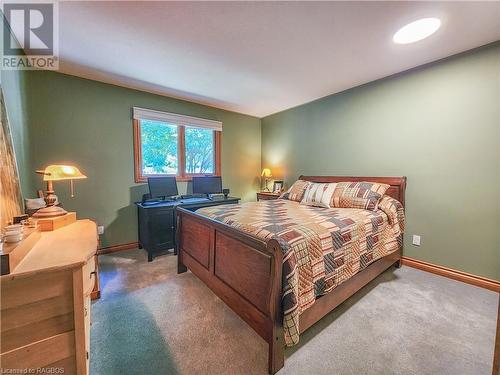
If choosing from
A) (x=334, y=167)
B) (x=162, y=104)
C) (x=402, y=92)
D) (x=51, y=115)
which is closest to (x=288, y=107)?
(x=334, y=167)

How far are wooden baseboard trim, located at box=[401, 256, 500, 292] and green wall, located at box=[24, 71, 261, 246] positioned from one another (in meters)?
3.81

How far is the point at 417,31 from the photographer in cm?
184

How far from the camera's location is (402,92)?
2.58 metres

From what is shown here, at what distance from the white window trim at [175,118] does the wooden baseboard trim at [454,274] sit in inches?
141

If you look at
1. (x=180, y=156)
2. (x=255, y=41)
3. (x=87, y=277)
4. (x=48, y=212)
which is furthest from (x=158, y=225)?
(x=255, y=41)

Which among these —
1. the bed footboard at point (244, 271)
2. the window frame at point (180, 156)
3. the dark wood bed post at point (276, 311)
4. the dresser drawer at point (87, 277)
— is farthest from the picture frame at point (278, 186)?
the dresser drawer at point (87, 277)

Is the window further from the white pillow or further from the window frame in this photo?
the white pillow

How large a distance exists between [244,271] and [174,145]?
277 centimetres

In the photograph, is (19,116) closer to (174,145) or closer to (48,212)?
(48,212)

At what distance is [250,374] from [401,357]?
0.96 metres

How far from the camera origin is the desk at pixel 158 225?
2773 millimetres

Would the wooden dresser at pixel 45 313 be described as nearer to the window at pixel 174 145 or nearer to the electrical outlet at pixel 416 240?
the window at pixel 174 145

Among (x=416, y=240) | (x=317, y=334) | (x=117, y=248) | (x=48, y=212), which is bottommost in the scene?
(x=317, y=334)

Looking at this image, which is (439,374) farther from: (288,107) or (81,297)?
(288,107)
